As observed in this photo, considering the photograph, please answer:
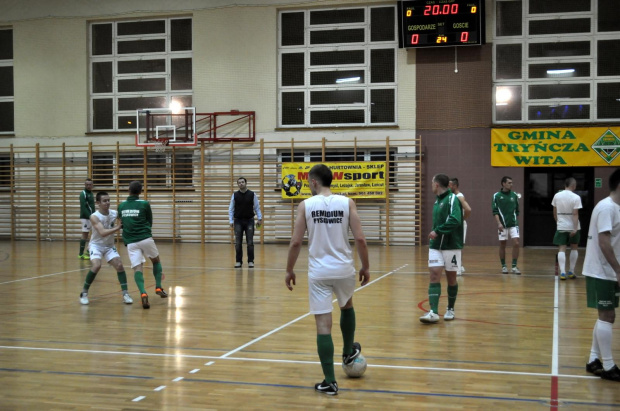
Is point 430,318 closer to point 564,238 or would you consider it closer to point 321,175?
point 321,175

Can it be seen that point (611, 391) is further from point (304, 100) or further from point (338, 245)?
point (304, 100)

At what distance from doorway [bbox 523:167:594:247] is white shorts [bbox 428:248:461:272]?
1311cm

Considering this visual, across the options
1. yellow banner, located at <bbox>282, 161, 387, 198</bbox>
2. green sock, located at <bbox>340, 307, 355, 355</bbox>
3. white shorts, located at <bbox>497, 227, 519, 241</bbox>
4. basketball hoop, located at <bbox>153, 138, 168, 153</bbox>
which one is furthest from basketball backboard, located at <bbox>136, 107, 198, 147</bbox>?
green sock, located at <bbox>340, 307, 355, 355</bbox>

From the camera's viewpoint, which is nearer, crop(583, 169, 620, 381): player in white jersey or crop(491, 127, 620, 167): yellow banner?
crop(583, 169, 620, 381): player in white jersey

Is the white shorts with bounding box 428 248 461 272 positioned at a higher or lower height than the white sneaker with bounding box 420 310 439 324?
higher

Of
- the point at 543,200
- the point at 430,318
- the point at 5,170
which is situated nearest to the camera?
the point at 430,318

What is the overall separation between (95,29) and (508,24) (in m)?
14.4

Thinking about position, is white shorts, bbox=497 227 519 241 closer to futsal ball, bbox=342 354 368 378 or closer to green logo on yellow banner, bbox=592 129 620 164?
futsal ball, bbox=342 354 368 378

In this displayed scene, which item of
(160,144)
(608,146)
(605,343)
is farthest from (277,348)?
(608,146)

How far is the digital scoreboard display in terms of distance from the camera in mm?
19359

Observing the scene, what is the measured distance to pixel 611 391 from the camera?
16.4ft

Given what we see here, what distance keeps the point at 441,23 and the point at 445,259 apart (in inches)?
531

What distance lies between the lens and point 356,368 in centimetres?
540

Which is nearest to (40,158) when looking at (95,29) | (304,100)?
(95,29)
